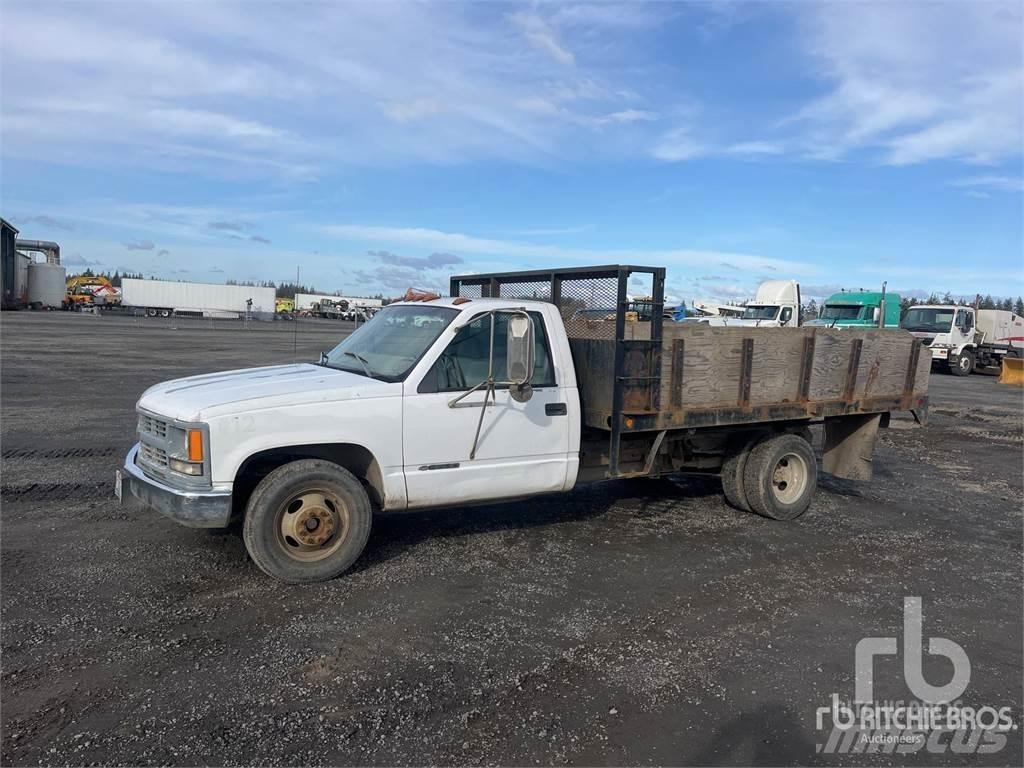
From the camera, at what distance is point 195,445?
4.66 m

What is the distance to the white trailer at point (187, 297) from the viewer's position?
71.5 meters

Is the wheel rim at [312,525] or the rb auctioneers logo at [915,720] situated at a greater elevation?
the wheel rim at [312,525]

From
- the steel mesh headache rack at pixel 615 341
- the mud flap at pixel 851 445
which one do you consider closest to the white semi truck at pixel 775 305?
the mud flap at pixel 851 445

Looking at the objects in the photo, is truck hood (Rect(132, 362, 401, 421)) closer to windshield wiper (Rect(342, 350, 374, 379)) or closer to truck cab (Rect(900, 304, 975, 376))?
windshield wiper (Rect(342, 350, 374, 379))

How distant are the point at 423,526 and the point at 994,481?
7664 mm

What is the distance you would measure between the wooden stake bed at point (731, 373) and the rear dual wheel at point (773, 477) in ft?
1.41

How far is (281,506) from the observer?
4871mm

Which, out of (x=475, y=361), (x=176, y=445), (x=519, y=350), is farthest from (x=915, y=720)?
(x=176, y=445)

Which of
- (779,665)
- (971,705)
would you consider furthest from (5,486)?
(971,705)

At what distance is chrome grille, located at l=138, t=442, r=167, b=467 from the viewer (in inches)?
195

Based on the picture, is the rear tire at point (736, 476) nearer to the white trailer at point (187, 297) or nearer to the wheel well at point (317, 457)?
the wheel well at point (317, 457)

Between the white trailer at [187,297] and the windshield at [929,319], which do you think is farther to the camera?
the white trailer at [187,297]

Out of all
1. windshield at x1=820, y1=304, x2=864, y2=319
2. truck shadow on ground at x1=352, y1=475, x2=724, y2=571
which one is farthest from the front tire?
windshield at x1=820, y1=304, x2=864, y2=319

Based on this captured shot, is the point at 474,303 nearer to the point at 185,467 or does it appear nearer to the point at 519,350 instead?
the point at 519,350
